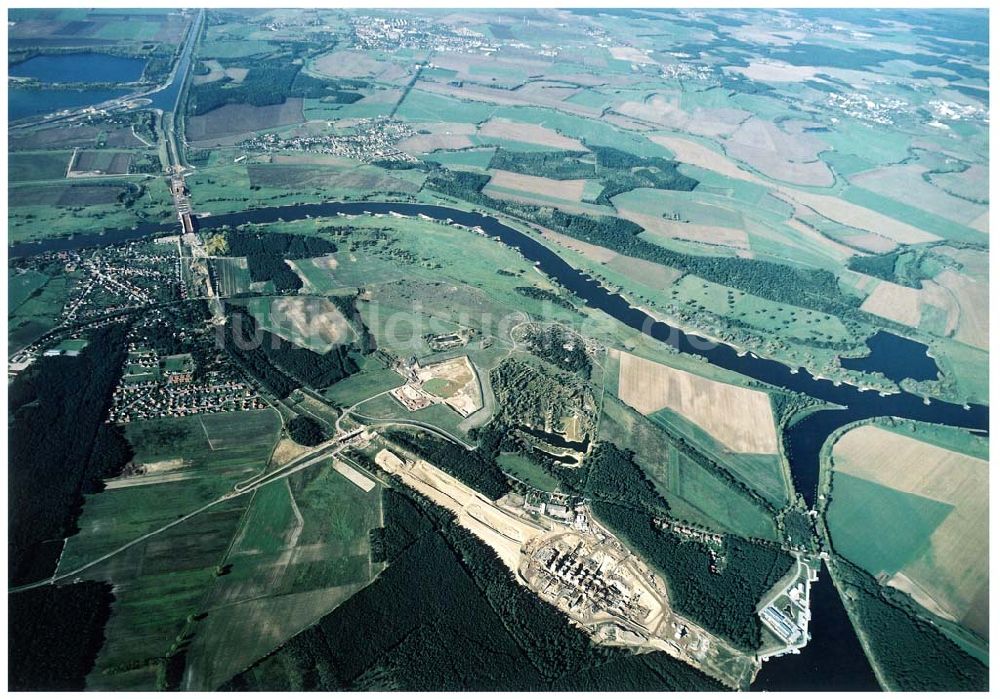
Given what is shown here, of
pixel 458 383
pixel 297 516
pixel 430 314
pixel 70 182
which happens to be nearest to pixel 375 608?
pixel 297 516

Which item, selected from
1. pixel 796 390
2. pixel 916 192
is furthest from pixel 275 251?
pixel 916 192

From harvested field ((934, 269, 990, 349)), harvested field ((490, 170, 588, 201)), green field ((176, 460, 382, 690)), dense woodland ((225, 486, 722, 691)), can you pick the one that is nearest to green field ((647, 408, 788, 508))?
dense woodland ((225, 486, 722, 691))

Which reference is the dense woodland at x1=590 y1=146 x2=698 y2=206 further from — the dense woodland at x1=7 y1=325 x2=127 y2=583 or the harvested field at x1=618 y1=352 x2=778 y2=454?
the dense woodland at x1=7 y1=325 x2=127 y2=583

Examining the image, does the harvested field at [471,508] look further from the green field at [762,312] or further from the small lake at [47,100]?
the small lake at [47,100]

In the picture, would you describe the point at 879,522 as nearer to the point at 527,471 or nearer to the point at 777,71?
the point at 527,471

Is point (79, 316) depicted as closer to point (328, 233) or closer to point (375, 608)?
point (328, 233)

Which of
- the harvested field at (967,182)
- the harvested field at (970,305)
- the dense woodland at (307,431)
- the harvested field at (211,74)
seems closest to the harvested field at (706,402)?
the dense woodland at (307,431)
